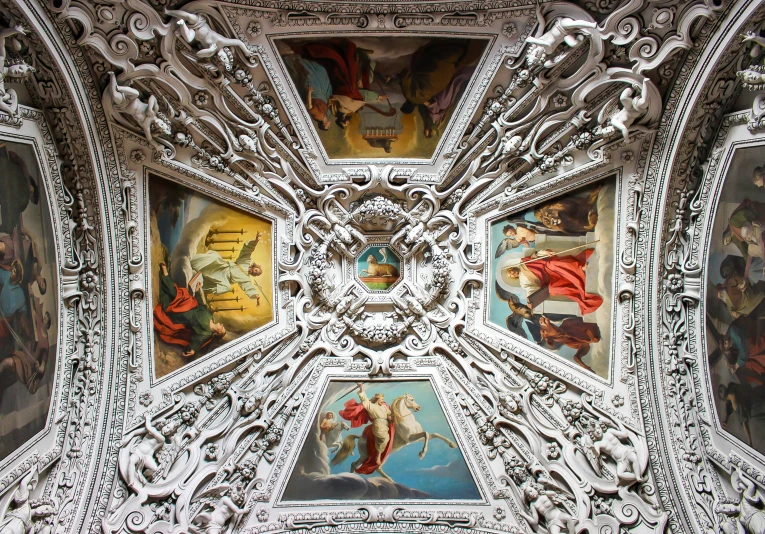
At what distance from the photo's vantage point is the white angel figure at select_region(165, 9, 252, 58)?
30.7 feet

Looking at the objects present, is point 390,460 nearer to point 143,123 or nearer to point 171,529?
point 171,529

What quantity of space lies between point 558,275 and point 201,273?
18.6 feet

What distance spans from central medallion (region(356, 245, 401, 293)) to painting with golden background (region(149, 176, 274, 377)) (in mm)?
1655

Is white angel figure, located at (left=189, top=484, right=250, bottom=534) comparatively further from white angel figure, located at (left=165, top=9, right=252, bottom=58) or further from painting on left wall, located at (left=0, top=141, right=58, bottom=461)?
white angel figure, located at (left=165, top=9, right=252, bottom=58)

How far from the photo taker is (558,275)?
35.9ft

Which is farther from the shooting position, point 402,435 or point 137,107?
point 402,435

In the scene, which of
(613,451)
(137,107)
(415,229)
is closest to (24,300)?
(137,107)

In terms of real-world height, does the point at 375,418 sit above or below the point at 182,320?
below

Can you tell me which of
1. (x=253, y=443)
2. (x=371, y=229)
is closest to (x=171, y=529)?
(x=253, y=443)

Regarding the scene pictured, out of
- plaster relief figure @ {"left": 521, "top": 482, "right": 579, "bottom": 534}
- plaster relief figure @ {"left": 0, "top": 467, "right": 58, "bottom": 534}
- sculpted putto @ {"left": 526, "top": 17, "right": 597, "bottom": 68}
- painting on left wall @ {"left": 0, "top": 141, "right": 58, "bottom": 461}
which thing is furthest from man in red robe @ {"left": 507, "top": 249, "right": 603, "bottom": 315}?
plaster relief figure @ {"left": 0, "top": 467, "right": 58, "bottom": 534}

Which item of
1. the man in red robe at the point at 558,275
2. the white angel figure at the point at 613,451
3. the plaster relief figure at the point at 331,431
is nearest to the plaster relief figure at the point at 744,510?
the white angel figure at the point at 613,451

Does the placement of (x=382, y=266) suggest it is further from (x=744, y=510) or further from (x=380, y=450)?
(x=744, y=510)

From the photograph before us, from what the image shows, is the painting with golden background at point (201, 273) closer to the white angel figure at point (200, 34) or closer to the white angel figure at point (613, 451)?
the white angel figure at point (200, 34)

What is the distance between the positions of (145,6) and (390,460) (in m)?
7.73
